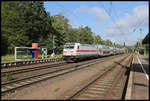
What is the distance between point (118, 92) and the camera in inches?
310

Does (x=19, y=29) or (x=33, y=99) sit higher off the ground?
(x=19, y=29)

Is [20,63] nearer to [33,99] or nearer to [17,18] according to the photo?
[33,99]

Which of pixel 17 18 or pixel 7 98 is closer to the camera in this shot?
pixel 17 18

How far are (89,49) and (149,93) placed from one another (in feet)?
70.3

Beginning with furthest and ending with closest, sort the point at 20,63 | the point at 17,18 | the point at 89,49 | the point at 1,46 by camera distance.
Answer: the point at 89,49 < the point at 20,63 < the point at 17,18 < the point at 1,46

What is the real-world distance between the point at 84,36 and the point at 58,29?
27742 millimetres

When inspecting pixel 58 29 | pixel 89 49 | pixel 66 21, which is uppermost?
pixel 66 21

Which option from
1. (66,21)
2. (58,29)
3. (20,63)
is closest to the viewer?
(20,63)

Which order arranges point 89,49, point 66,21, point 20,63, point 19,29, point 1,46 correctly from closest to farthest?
point 1,46 < point 19,29 < point 20,63 < point 89,49 < point 66,21

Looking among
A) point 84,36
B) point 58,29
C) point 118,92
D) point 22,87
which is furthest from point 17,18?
point 84,36

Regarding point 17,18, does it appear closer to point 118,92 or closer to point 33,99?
point 33,99

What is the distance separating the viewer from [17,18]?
370cm

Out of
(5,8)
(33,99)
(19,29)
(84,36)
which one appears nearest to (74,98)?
(33,99)

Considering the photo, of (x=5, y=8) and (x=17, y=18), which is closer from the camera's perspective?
(x=5, y=8)
